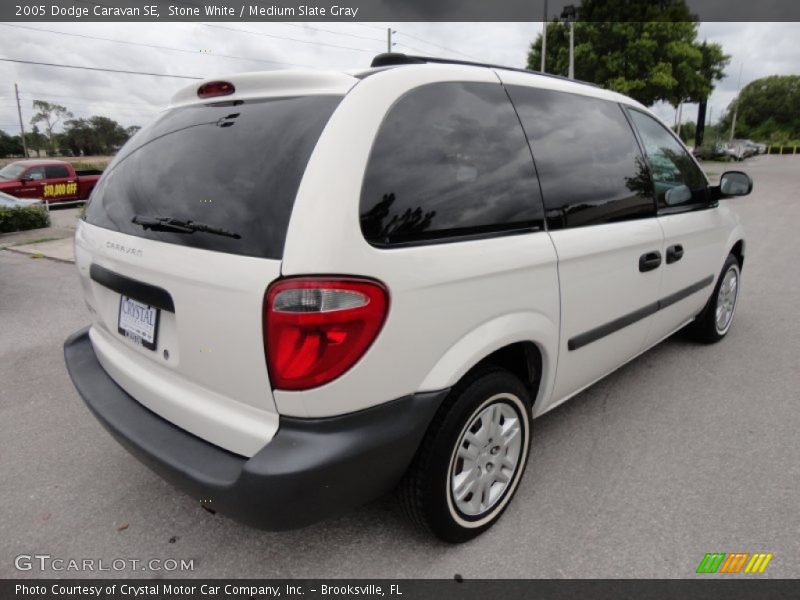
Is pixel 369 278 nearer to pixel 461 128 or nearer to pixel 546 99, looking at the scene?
pixel 461 128

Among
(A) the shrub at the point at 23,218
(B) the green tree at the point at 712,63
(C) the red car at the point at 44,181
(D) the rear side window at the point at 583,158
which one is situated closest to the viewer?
(D) the rear side window at the point at 583,158

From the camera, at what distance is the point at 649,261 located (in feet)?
9.05

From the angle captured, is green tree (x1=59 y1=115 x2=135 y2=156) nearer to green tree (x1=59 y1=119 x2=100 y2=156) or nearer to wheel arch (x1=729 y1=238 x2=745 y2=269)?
green tree (x1=59 y1=119 x2=100 y2=156)

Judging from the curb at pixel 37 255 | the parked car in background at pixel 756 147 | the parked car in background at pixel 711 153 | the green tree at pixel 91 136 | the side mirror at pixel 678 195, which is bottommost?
the curb at pixel 37 255

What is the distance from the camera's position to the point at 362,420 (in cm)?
163

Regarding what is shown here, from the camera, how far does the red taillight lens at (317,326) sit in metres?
1.51

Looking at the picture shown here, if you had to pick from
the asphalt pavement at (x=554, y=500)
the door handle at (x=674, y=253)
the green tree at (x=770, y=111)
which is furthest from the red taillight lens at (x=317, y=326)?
the green tree at (x=770, y=111)

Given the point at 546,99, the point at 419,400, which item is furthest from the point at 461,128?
the point at 419,400

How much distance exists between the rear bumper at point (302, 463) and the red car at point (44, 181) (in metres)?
15.8

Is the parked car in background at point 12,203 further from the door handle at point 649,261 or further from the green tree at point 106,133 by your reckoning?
the green tree at point 106,133

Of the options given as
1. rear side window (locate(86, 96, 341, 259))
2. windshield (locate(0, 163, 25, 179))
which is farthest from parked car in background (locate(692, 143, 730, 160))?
rear side window (locate(86, 96, 341, 259))

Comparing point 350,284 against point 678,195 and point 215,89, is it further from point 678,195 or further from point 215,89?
point 678,195

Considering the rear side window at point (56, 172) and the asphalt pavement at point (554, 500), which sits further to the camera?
the rear side window at point (56, 172)

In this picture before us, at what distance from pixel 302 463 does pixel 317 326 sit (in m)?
0.40
